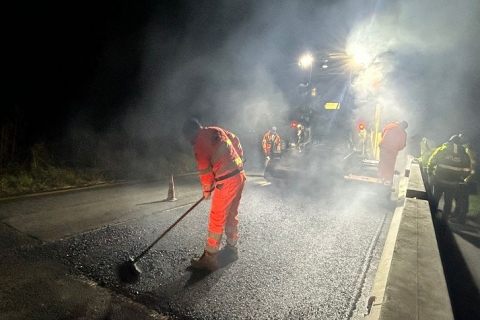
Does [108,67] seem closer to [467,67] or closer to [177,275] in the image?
[177,275]

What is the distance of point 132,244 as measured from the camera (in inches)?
171

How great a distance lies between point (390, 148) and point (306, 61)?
13.4 ft

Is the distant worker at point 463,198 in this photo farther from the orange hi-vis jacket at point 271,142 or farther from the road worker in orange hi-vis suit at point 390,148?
the orange hi-vis jacket at point 271,142

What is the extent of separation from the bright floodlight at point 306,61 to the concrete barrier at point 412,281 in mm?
7080

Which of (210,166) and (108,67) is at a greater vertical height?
(108,67)

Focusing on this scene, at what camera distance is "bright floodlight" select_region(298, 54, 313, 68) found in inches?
403

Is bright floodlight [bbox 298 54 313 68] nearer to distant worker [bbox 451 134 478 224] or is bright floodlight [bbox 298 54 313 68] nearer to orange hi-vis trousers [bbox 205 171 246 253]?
distant worker [bbox 451 134 478 224]

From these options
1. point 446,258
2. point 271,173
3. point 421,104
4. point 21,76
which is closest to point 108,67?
point 21,76

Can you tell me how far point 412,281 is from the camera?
8.29ft

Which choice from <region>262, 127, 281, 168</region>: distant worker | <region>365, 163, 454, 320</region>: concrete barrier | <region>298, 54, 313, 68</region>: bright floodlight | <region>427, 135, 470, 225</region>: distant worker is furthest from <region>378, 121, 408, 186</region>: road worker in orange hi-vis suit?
<region>365, 163, 454, 320</region>: concrete barrier

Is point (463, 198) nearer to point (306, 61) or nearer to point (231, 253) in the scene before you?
point (231, 253)

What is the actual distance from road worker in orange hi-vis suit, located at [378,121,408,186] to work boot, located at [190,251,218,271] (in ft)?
18.6

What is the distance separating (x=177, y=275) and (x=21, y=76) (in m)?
9.98

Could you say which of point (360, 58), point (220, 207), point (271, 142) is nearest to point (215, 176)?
point (220, 207)
